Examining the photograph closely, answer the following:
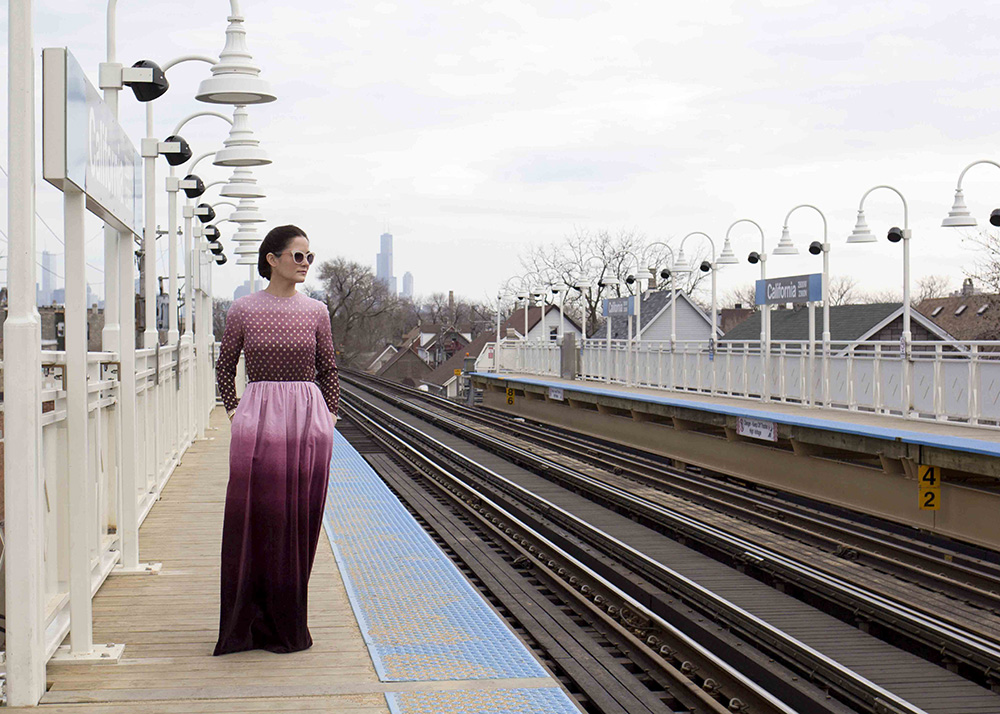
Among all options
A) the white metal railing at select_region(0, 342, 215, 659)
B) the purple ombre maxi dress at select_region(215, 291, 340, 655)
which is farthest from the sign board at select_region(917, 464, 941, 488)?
the purple ombre maxi dress at select_region(215, 291, 340, 655)

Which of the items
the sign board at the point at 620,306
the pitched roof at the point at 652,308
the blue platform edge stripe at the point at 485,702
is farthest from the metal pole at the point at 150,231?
the pitched roof at the point at 652,308

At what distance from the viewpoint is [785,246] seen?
25.3 metres

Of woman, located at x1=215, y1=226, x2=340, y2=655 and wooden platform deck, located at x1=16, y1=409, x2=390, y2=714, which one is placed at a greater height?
woman, located at x1=215, y1=226, x2=340, y2=655

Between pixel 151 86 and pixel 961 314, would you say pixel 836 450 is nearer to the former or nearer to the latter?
pixel 151 86

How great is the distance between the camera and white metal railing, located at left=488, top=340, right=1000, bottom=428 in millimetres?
15367

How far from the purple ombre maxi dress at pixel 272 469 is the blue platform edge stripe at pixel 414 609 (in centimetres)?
55

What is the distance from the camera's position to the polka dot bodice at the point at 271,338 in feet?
17.3

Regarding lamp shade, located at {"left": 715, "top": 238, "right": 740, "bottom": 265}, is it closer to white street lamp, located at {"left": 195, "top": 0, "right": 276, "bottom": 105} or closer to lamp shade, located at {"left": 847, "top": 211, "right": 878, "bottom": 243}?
lamp shade, located at {"left": 847, "top": 211, "right": 878, "bottom": 243}

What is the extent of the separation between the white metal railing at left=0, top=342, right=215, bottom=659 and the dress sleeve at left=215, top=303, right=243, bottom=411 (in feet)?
2.09

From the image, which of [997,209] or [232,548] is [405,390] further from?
[232,548]

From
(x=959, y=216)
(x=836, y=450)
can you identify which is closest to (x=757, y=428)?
(x=836, y=450)

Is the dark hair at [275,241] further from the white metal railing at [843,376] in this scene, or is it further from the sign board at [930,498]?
the white metal railing at [843,376]

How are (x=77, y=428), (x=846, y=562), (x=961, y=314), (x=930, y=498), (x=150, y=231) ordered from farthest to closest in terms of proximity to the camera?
1. (x=961, y=314)
2. (x=930, y=498)
3. (x=846, y=562)
4. (x=150, y=231)
5. (x=77, y=428)

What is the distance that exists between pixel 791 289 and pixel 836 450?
6296 millimetres
